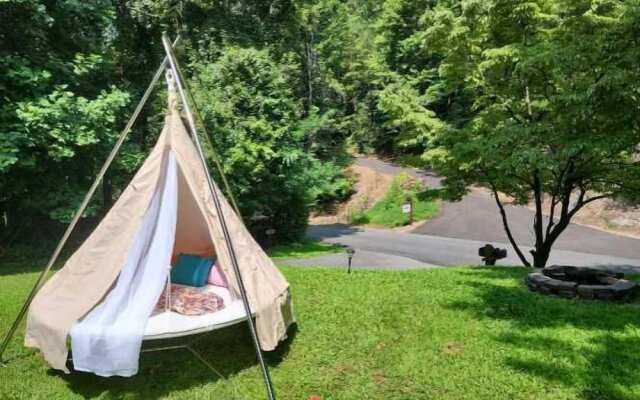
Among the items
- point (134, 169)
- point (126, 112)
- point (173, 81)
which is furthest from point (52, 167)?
point (173, 81)

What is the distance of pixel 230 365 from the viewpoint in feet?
20.3

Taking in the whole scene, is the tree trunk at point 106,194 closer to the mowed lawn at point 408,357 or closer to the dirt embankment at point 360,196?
the mowed lawn at point 408,357

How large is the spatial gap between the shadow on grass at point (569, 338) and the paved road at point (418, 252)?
799 cm

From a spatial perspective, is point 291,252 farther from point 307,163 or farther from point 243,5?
point 243,5

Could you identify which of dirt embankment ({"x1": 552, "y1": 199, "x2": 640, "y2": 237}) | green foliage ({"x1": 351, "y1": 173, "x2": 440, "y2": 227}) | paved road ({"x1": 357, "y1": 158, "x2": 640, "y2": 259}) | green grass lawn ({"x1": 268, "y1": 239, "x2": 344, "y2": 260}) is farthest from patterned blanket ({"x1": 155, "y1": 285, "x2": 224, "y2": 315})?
green foliage ({"x1": 351, "y1": 173, "x2": 440, "y2": 227})

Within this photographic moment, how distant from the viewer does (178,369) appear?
611 centimetres

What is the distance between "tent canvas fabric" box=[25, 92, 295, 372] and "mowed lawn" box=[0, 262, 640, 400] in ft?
1.65

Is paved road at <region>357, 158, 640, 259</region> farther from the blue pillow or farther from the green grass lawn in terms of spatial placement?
the blue pillow

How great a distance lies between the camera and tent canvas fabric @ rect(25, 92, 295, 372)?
5.68m

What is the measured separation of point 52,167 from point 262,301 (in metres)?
11.3

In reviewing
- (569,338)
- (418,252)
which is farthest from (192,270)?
(418,252)

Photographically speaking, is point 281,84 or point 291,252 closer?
point 281,84

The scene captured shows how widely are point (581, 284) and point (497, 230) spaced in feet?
51.0

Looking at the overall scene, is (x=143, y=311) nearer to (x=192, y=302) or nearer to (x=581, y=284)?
(x=192, y=302)
